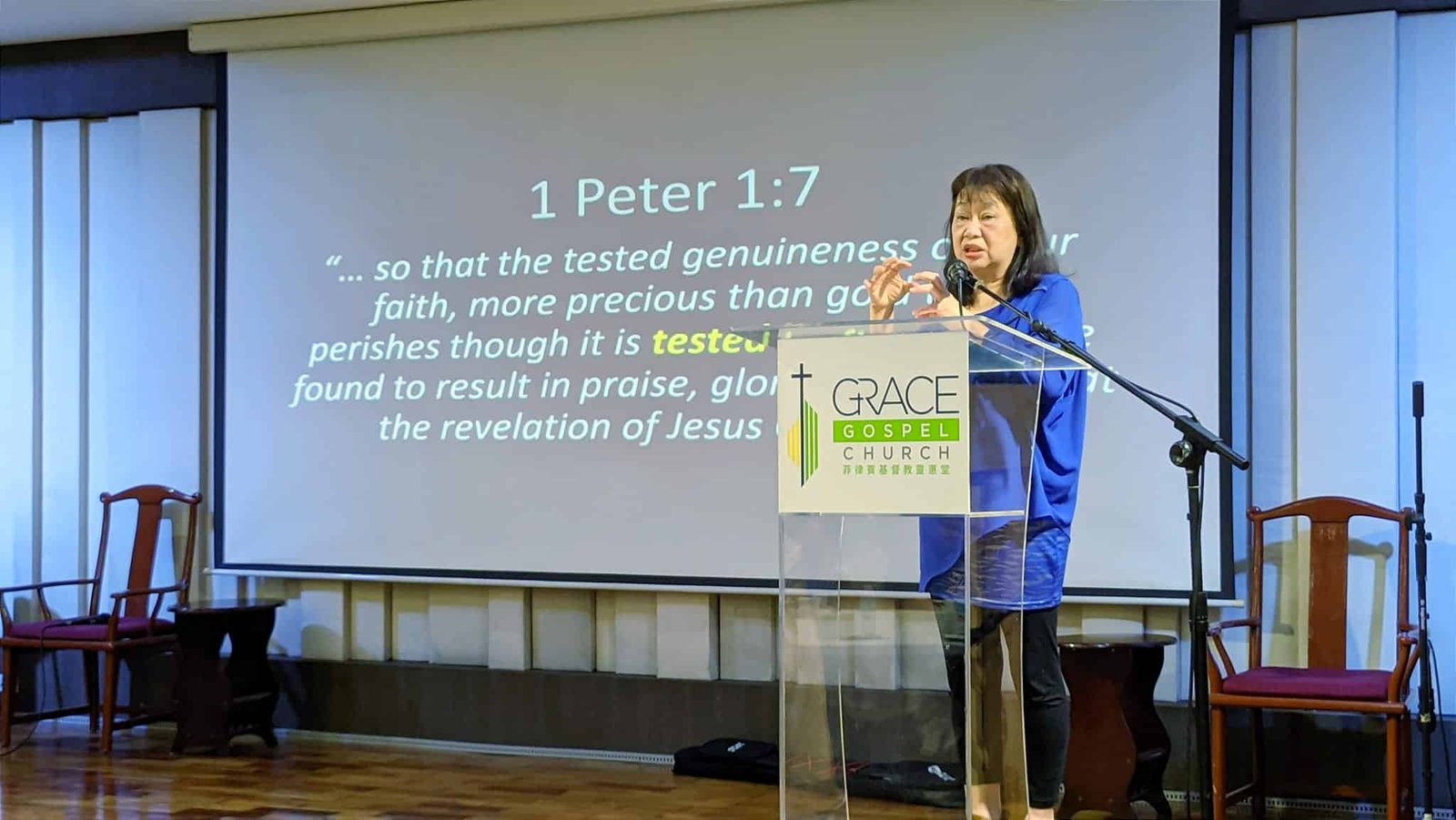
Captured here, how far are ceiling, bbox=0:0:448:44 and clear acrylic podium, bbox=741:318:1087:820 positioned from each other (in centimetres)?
381

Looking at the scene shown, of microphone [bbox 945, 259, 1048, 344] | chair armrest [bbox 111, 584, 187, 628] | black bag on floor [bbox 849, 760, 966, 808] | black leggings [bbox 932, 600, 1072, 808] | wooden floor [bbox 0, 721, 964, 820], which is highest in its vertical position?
microphone [bbox 945, 259, 1048, 344]

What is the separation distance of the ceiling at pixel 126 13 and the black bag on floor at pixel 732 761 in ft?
10.0

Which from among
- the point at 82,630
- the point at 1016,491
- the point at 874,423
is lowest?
the point at 82,630

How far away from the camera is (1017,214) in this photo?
2.74 meters

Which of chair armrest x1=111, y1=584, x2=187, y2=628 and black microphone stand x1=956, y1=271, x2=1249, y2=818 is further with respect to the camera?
chair armrest x1=111, y1=584, x2=187, y2=628

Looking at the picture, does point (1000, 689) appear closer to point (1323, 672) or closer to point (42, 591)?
point (1323, 672)

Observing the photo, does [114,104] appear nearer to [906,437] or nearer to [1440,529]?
[906,437]

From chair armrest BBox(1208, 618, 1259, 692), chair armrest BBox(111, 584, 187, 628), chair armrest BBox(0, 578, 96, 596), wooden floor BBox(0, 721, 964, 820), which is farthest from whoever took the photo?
chair armrest BBox(0, 578, 96, 596)

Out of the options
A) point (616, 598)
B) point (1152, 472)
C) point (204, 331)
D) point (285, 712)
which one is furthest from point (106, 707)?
point (1152, 472)

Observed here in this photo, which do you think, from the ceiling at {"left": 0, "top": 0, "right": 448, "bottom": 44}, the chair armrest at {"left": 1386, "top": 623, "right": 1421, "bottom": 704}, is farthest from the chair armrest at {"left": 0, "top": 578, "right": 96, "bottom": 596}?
the chair armrest at {"left": 1386, "top": 623, "right": 1421, "bottom": 704}

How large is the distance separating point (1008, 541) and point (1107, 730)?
2.07m

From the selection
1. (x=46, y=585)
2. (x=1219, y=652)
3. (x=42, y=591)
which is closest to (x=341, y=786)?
(x=46, y=585)

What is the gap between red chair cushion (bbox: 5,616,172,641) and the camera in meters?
5.39

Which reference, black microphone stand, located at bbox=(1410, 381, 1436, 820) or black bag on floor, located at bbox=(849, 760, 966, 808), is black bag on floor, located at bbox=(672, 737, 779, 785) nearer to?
black microphone stand, located at bbox=(1410, 381, 1436, 820)
